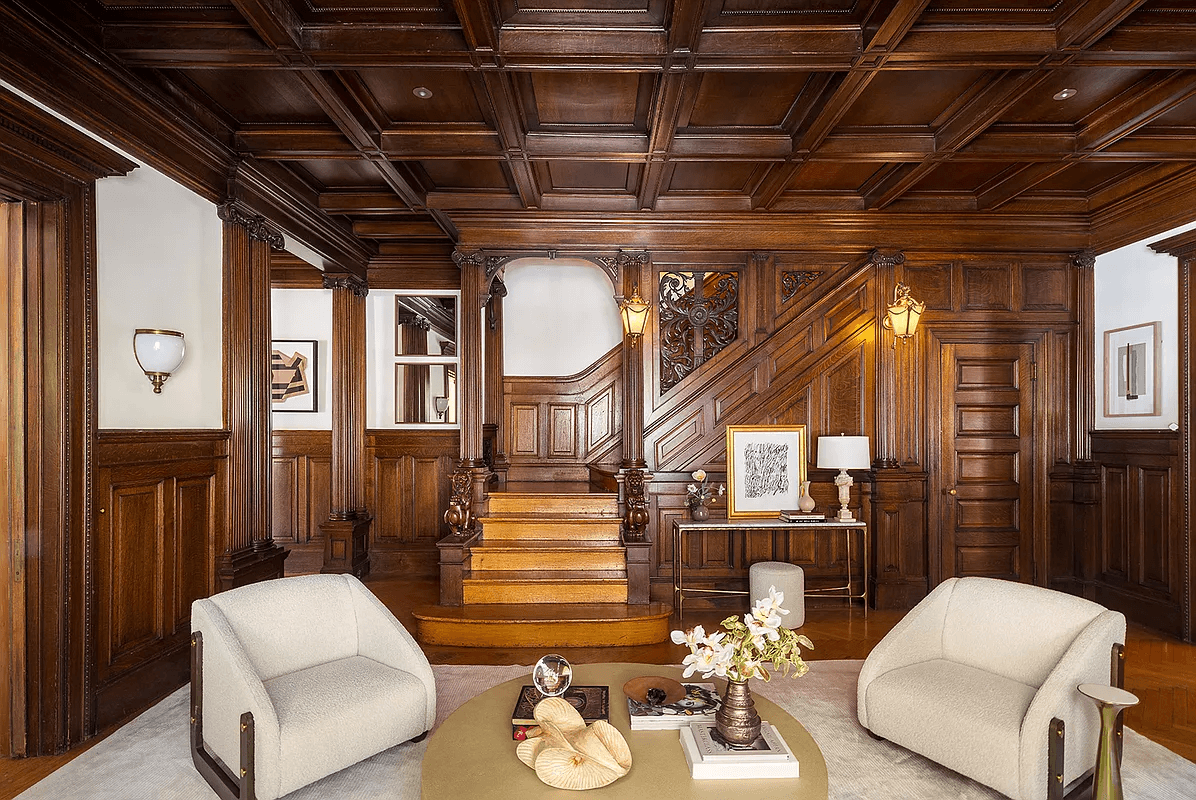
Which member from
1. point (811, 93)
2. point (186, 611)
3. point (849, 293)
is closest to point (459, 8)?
point (811, 93)

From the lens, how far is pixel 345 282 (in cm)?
720

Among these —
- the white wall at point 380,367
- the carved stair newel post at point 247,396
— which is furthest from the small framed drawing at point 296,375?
the carved stair newel post at point 247,396

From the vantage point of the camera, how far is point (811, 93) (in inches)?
161

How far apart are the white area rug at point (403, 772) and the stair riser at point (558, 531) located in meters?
2.14

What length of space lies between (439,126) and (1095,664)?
4545 millimetres

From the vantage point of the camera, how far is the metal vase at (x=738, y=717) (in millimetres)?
2477

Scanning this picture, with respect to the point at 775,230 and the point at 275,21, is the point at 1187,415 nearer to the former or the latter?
the point at 775,230

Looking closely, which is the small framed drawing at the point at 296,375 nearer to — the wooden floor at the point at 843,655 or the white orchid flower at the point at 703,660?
the wooden floor at the point at 843,655

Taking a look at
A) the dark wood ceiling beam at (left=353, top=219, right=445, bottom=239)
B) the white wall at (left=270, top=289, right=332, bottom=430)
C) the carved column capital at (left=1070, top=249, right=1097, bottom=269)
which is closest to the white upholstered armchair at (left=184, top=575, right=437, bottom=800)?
the dark wood ceiling beam at (left=353, top=219, right=445, bottom=239)

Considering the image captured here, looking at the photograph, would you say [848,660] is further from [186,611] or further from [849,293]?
[186,611]

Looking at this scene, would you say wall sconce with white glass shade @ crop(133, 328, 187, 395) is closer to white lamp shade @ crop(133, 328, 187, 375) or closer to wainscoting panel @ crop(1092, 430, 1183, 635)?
white lamp shade @ crop(133, 328, 187, 375)

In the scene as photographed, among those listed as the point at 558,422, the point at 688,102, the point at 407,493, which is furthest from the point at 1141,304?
the point at 407,493

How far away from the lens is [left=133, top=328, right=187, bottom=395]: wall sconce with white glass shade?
395cm

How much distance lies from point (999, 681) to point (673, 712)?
5.17ft
